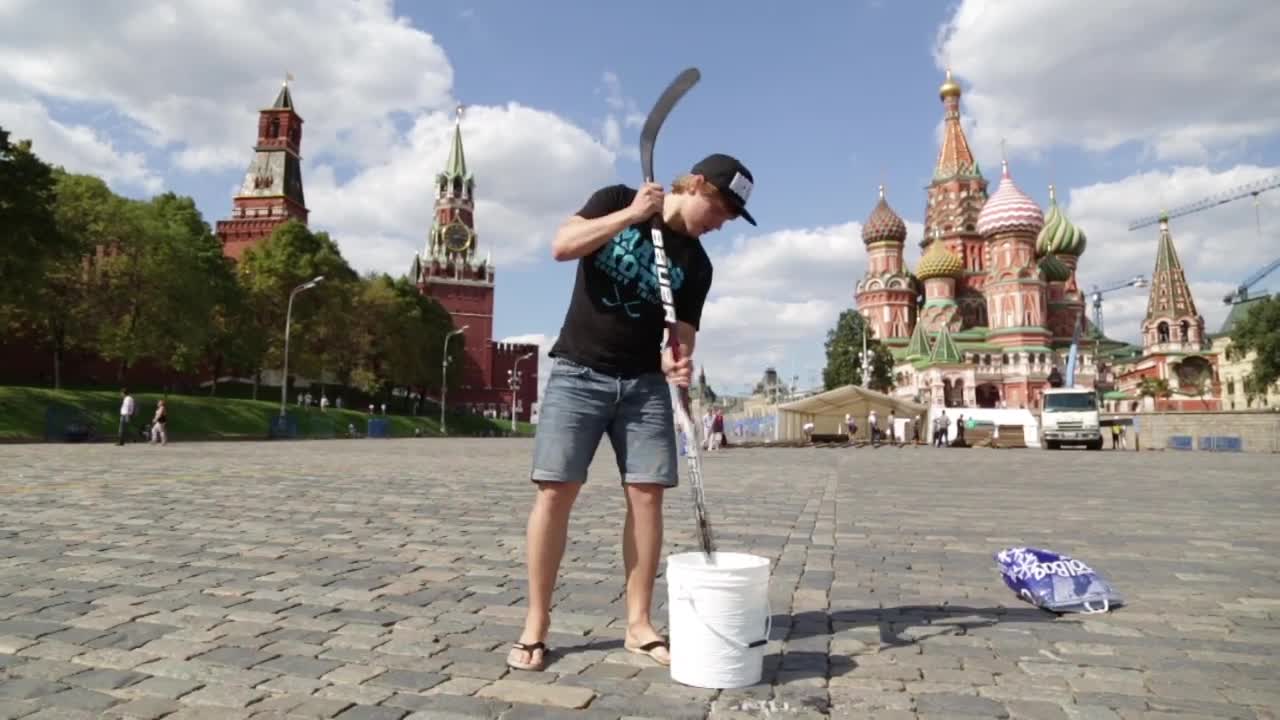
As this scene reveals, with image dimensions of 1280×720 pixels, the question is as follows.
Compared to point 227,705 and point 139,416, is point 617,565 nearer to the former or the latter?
point 227,705

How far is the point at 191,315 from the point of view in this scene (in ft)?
122

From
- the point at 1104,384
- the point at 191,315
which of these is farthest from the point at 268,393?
the point at 1104,384

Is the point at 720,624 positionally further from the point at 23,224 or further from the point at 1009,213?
the point at 1009,213

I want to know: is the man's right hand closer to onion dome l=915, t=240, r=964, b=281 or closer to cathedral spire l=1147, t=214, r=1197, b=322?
onion dome l=915, t=240, r=964, b=281

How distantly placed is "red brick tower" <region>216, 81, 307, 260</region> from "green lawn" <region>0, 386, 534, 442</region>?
149ft

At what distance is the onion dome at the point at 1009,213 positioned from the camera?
78312mm

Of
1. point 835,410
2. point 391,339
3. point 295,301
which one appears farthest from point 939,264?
point 295,301

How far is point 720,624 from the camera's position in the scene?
2797 millimetres

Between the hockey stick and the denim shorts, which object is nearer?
the hockey stick

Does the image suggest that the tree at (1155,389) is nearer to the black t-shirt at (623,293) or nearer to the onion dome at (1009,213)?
the onion dome at (1009,213)

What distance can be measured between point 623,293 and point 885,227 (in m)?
91.0

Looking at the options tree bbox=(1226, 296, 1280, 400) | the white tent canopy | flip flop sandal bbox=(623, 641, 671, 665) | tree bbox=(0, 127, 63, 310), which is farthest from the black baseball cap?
tree bbox=(1226, 296, 1280, 400)

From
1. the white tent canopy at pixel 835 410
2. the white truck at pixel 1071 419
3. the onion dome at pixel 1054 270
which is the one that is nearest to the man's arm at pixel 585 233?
the white truck at pixel 1071 419

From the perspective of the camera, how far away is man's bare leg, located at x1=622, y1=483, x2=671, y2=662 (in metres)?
3.24
